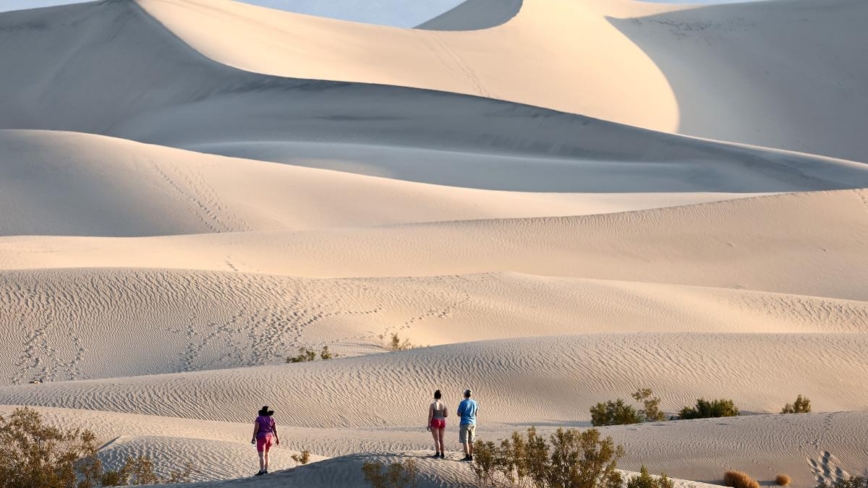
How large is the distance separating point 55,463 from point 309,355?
22.9ft

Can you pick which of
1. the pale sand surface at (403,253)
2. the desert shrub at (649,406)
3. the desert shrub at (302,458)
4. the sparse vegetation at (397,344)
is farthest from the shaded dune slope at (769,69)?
the desert shrub at (302,458)

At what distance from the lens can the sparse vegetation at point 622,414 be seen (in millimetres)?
14438

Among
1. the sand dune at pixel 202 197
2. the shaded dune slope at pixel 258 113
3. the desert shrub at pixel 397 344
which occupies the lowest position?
the desert shrub at pixel 397 344


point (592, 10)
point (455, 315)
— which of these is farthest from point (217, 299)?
point (592, 10)

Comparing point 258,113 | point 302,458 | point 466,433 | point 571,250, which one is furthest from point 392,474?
point 258,113

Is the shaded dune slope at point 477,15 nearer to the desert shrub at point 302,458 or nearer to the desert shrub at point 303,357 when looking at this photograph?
the desert shrub at point 303,357

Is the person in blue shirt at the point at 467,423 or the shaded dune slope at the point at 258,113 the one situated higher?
the shaded dune slope at the point at 258,113

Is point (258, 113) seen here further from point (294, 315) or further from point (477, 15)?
point (294, 315)

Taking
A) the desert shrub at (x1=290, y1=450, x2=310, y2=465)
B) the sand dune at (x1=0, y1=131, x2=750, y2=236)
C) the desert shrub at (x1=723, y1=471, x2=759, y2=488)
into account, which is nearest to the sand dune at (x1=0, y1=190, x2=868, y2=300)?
the sand dune at (x1=0, y1=131, x2=750, y2=236)

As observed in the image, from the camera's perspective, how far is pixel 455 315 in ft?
66.0

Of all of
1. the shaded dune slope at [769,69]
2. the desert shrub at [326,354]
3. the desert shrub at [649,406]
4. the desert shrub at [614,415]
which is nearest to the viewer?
the desert shrub at [614,415]

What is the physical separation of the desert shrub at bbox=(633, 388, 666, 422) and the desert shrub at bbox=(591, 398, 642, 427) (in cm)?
13

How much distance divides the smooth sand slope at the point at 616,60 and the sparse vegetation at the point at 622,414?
4092cm

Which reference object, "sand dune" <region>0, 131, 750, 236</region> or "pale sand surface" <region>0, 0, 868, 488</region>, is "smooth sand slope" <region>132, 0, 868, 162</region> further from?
"sand dune" <region>0, 131, 750, 236</region>
